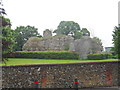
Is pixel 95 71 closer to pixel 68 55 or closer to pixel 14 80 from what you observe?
pixel 14 80

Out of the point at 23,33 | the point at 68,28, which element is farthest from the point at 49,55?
the point at 68,28

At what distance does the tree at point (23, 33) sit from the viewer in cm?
4273

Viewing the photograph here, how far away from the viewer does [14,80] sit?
10.8 metres

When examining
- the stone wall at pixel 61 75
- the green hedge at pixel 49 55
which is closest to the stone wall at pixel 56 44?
the green hedge at pixel 49 55

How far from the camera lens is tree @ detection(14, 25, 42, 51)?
140 feet

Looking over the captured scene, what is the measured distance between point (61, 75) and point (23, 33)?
1412 inches

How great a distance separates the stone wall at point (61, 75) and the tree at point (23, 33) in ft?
106

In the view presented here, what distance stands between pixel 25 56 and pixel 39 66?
18.3 m

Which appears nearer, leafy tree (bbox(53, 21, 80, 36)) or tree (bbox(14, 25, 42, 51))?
tree (bbox(14, 25, 42, 51))

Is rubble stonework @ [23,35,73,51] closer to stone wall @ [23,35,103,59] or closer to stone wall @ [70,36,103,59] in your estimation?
stone wall @ [23,35,103,59]

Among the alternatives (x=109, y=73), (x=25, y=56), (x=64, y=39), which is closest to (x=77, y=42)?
(x=64, y=39)

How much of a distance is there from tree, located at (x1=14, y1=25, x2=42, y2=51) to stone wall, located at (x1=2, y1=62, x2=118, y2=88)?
3217 cm

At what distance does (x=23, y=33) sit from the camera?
44.9 metres

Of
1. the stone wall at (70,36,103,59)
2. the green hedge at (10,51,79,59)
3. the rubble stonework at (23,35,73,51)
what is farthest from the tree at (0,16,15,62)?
the stone wall at (70,36,103,59)
